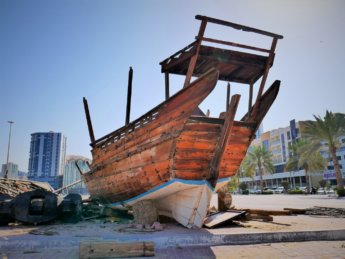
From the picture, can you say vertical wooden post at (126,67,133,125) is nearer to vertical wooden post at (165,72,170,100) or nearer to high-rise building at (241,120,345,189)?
vertical wooden post at (165,72,170,100)

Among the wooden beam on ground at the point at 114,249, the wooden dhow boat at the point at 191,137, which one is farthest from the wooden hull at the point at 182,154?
the wooden beam on ground at the point at 114,249

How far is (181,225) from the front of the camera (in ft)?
23.0

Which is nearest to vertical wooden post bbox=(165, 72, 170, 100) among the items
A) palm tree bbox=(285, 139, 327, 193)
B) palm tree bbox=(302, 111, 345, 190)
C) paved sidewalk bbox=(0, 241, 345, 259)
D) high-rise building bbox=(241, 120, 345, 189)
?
paved sidewalk bbox=(0, 241, 345, 259)

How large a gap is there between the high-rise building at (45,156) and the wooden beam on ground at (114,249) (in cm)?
15897

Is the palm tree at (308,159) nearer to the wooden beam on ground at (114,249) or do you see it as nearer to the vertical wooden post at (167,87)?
the vertical wooden post at (167,87)

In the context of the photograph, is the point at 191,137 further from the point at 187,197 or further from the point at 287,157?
the point at 287,157

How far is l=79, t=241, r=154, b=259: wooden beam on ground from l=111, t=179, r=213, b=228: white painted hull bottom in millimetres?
1969

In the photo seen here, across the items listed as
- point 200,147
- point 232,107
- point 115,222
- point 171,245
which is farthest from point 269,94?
point 115,222

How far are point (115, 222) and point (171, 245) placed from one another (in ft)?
11.2

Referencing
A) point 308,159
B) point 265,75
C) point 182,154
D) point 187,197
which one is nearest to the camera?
point 182,154

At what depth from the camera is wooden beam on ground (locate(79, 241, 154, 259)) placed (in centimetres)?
418

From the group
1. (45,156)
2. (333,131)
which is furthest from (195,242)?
(45,156)

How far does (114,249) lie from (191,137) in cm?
289

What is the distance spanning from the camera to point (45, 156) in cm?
15088
